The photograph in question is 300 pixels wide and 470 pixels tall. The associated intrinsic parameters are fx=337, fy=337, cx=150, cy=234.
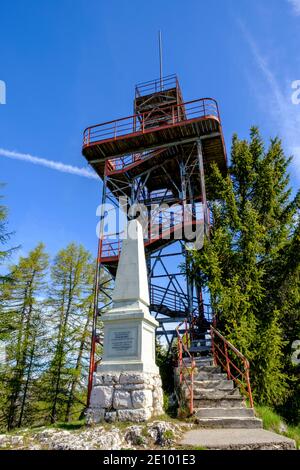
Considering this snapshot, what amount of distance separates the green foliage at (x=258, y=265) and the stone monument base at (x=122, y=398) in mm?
4571

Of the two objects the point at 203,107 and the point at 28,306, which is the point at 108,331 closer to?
the point at 203,107

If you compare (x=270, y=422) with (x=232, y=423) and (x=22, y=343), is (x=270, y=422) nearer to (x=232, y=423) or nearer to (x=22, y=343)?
(x=232, y=423)


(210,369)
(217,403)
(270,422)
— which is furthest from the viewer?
(210,369)

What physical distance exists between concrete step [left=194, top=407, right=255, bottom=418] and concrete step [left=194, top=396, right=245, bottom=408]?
0.59 m

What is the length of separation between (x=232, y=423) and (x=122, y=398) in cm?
208

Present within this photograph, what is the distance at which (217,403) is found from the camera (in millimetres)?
7340

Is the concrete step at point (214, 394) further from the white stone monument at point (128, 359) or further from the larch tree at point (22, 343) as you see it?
the larch tree at point (22, 343)

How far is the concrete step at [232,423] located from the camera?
612 centimetres

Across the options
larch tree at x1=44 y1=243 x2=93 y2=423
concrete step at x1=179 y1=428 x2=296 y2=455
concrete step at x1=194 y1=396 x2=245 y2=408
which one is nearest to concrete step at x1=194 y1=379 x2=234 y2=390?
concrete step at x1=194 y1=396 x2=245 y2=408

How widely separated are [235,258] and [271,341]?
116 inches

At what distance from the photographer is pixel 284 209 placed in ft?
43.0

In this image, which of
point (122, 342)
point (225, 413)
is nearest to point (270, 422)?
point (225, 413)

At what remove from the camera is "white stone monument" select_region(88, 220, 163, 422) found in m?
5.95
